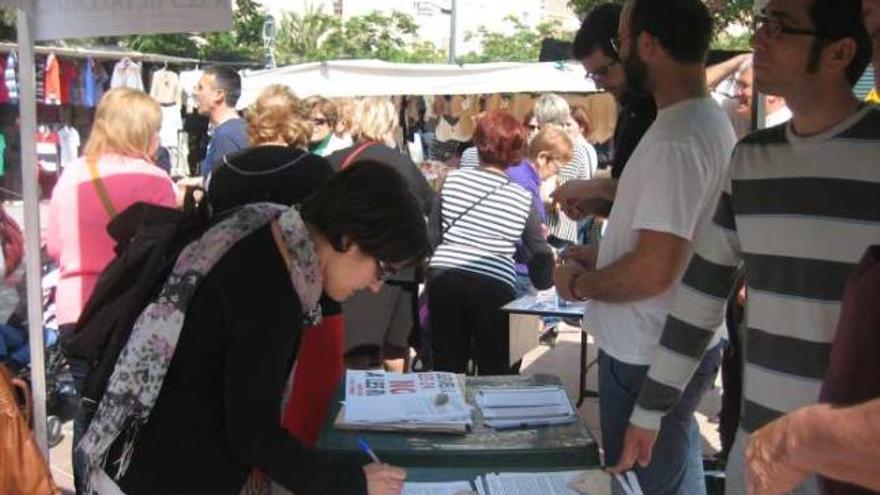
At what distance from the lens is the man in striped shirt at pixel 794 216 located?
1.47 metres

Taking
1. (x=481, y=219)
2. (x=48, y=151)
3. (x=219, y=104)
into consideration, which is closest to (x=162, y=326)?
Answer: (x=481, y=219)

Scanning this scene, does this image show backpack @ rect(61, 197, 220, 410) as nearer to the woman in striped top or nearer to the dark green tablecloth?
the dark green tablecloth

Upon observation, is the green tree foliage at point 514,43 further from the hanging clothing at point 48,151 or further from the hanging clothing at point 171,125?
the hanging clothing at point 48,151

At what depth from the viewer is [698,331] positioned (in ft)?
5.77

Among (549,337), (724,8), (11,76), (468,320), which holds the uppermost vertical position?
(724,8)

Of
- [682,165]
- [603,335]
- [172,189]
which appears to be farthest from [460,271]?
[682,165]

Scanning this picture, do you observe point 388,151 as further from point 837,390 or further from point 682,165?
point 837,390

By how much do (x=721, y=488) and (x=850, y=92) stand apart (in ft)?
6.09

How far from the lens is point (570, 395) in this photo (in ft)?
11.4

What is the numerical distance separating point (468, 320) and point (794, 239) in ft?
7.54

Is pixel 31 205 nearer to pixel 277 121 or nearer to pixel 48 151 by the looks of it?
pixel 277 121

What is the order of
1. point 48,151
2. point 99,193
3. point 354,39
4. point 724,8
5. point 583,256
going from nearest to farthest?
1. point 583,256
2. point 99,193
3. point 724,8
4. point 48,151
5. point 354,39

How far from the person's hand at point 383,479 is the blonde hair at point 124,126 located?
7.04 ft

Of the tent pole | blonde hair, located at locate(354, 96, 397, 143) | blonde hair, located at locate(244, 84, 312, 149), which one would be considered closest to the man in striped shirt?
the tent pole
